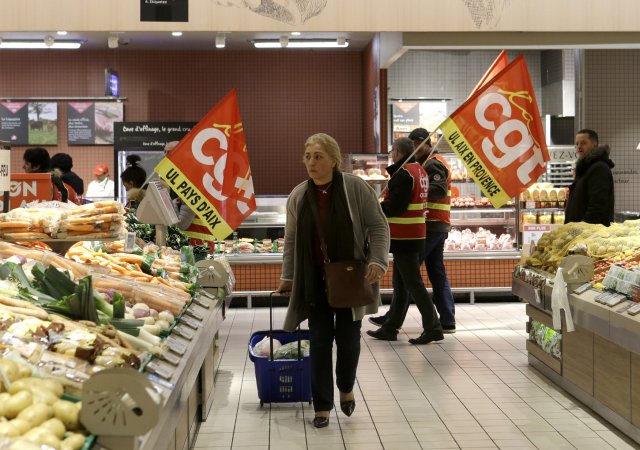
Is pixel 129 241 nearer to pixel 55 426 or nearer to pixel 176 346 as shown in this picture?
pixel 176 346

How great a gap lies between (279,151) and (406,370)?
6936mm

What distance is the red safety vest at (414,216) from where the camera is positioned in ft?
24.0

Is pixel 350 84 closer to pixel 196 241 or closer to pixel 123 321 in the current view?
pixel 196 241

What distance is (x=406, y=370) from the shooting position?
6543 millimetres

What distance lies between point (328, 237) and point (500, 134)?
276 cm

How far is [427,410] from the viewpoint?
17.9 feet

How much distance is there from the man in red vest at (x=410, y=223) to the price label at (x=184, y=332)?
3328mm

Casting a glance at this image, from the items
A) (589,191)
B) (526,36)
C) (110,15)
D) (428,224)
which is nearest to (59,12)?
(110,15)

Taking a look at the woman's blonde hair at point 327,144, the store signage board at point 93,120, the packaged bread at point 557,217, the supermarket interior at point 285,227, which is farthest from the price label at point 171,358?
the store signage board at point 93,120

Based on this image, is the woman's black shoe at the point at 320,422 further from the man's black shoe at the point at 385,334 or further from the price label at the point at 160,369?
the man's black shoe at the point at 385,334

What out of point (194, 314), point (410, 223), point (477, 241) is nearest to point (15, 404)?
point (194, 314)

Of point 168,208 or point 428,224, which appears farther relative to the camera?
point 428,224

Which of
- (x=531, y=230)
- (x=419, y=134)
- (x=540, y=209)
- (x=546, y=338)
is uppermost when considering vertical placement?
(x=419, y=134)

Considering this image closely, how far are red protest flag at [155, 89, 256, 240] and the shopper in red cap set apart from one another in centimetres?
551
